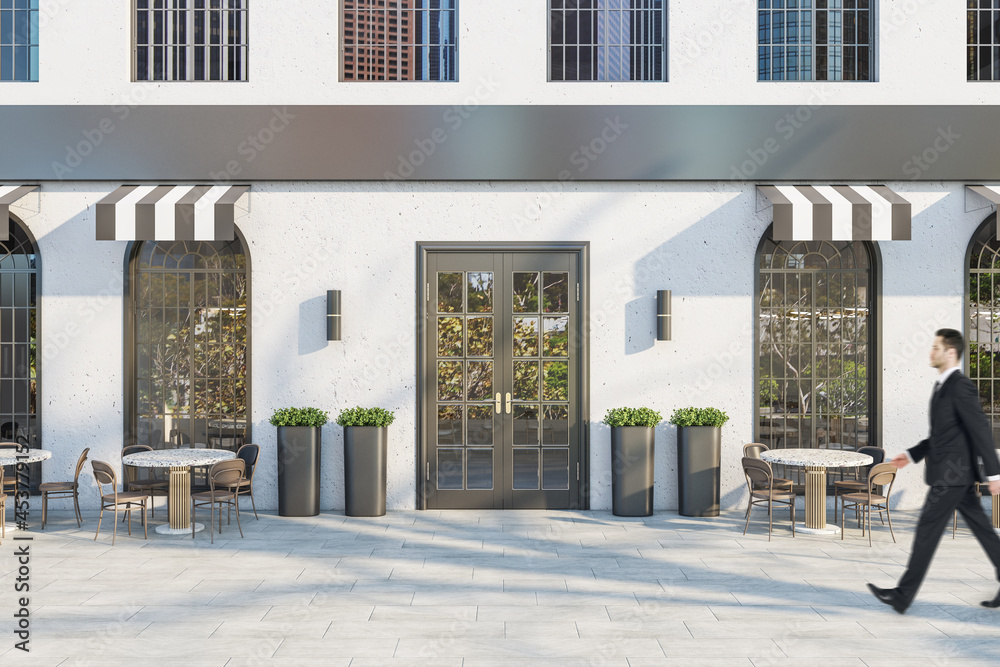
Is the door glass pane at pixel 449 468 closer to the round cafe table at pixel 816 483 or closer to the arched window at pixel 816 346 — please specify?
the round cafe table at pixel 816 483

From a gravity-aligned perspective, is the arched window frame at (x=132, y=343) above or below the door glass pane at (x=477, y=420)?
above

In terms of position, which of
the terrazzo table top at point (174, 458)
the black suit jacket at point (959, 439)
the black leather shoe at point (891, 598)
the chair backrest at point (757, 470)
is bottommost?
the black leather shoe at point (891, 598)

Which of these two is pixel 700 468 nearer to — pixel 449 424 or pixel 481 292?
pixel 449 424

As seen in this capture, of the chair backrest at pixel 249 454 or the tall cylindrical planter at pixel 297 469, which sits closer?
the chair backrest at pixel 249 454

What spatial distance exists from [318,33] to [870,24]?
22.2ft

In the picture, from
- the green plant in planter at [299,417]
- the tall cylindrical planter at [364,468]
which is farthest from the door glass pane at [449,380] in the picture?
the green plant in planter at [299,417]

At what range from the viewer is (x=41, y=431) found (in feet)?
31.2

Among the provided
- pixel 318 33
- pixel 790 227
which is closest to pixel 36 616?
pixel 318 33

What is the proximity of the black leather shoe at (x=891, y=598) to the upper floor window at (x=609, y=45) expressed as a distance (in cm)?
643

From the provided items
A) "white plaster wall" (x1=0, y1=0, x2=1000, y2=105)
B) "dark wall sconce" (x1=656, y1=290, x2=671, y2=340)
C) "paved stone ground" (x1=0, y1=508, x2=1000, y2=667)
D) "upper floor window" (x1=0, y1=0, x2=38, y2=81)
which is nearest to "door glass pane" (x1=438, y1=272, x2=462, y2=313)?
"white plaster wall" (x1=0, y1=0, x2=1000, y2=105)

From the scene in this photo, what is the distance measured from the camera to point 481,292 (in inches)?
377

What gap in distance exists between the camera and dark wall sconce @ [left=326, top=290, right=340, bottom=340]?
9367 millimetres

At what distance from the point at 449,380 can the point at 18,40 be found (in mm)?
6768

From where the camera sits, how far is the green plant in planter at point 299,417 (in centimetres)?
909
